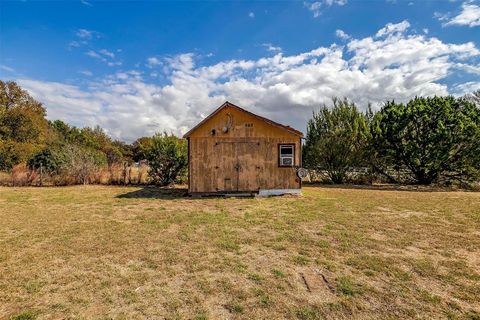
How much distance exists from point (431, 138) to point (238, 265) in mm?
16787

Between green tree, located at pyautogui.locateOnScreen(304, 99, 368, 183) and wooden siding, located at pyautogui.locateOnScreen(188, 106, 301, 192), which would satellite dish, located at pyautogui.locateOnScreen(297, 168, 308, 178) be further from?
green tree, located at pyautogui.locateOnScreen(304, 99, 368, 183)

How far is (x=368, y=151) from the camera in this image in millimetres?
17984

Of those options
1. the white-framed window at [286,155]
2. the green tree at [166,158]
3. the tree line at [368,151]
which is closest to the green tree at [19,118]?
the tree line at [368,151]

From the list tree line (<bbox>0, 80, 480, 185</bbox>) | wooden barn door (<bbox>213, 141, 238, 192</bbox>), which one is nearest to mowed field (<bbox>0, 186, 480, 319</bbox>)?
wooden barn door (<bbox>213, 141, 238, 192</bbox>)

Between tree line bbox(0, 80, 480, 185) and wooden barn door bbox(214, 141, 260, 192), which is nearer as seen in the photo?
wooden barn door bbox(214, 141, 260, 192)

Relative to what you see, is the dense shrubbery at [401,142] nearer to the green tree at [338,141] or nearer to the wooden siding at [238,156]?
Result: the green tree at [338,141]

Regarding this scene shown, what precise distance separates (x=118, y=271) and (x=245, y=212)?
488cm

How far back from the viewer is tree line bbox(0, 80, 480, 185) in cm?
1545

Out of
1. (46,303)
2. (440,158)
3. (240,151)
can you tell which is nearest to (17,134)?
(240,151)

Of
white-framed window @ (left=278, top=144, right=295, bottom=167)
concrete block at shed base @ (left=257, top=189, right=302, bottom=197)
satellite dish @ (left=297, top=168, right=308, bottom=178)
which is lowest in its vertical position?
concrete block at shed base @ (left=257, top=189, right=302, bottom=197)

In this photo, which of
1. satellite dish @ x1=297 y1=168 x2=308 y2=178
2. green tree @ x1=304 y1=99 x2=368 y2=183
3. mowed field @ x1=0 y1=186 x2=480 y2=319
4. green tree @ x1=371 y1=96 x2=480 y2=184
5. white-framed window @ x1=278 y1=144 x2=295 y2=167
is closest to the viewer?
mowed field @ x1=0 y1=186 x2=480 y2=319

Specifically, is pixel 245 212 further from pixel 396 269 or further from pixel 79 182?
pixel 79 182

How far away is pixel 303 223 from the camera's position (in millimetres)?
7094

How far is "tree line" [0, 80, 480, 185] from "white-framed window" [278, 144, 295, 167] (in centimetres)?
592
